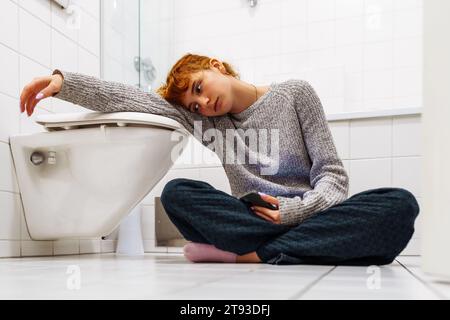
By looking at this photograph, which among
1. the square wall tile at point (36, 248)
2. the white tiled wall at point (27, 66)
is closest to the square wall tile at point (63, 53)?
the white tiled wall at point (27, 66)

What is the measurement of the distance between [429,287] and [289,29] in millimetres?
2124

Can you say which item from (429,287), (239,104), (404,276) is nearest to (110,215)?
(239,104)

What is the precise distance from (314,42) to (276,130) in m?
1.43

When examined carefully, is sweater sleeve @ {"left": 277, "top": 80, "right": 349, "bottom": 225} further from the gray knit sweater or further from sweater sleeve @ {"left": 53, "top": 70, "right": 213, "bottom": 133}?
sweater sleeve @ {"left": 53, "top": 70, "right": 213, "bottom": 133}

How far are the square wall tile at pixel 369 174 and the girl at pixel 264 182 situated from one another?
0.52 metres

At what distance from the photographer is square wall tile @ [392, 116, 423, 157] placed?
5.58ft

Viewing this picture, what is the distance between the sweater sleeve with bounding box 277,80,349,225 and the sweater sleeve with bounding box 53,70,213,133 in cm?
31

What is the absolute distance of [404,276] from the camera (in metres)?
0.86

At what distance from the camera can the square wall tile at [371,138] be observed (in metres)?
1.73

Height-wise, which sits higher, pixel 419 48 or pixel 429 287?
pixel 419 48

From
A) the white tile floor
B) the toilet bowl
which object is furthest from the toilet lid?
the white tile floor

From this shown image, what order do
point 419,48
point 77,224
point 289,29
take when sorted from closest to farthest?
1. point 77,224
2. point 419,48
3. point 289,29
